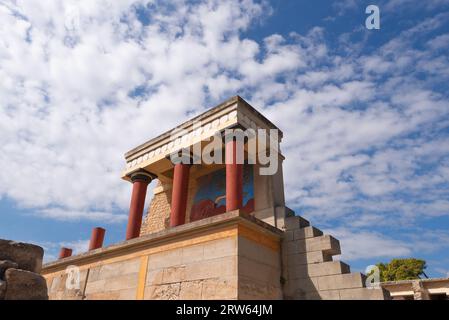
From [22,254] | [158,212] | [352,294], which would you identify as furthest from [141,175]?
[22,254]

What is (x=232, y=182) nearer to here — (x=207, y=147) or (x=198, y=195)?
(x=207, y=147)

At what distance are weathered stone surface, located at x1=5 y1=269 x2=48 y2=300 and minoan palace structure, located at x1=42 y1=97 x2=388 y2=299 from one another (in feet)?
11.6

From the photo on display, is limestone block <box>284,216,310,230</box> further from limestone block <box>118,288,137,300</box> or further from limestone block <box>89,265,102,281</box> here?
limestone block <box>89,265,102,281</box>

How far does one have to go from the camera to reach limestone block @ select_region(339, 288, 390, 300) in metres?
6.34

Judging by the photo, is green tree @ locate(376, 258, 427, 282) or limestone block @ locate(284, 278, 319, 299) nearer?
limestone block @ locate(284, 278, 319, 299)

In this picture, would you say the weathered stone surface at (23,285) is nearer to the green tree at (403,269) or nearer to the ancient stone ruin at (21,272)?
the ancient stone ruin at (21,272)

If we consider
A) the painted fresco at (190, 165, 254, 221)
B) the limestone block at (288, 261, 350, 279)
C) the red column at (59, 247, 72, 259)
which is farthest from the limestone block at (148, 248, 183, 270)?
the red column at (59, 247, 72, 259)

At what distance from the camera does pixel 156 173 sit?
1368cm

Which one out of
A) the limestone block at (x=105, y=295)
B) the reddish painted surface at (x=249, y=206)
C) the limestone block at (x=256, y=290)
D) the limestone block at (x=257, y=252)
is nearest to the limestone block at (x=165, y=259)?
the limestone block at (x=105, y=295)

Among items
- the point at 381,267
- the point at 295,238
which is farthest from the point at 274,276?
the point at 381,267

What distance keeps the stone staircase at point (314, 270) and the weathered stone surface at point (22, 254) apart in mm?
5302

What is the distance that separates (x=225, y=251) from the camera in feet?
23.0
